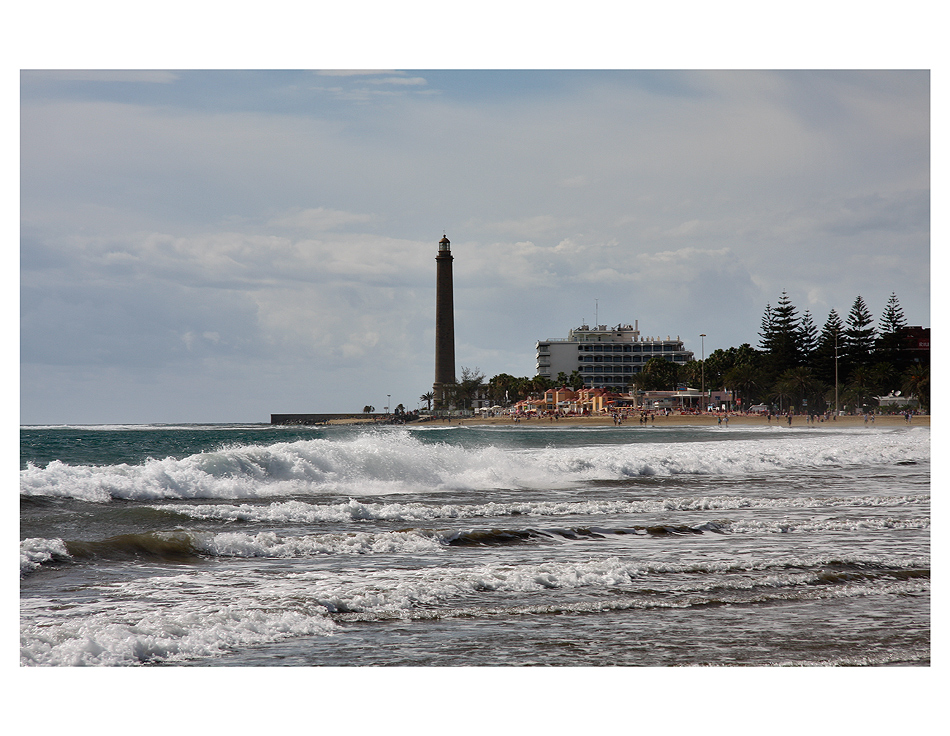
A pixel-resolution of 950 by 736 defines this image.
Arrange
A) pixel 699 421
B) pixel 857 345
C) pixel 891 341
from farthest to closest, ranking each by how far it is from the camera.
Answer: pixel 699 421, pixel 857 345, pixel 891 341

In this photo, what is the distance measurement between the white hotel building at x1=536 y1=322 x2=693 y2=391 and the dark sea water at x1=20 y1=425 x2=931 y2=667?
3350 inches

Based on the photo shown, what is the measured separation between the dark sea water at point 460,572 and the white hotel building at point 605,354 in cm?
8509

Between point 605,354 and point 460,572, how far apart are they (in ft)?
305

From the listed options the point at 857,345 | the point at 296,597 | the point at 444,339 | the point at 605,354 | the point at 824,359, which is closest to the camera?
the point at 296,597

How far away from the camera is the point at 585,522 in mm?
7777

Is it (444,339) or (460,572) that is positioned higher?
(444,339)

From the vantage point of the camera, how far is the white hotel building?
312ft

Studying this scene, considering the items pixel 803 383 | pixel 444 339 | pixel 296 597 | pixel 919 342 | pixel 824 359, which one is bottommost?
pixel 296 597

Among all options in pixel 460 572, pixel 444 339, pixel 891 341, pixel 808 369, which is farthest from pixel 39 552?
pixel 444 339

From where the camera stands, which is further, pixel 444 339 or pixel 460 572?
pixel 444 339

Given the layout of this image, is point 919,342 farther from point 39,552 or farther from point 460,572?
point 39,552

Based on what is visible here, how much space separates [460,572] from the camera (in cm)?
541

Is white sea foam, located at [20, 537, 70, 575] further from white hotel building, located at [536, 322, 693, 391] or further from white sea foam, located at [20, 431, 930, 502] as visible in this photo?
white hotel building, located at [536, 322, 693, 391]
